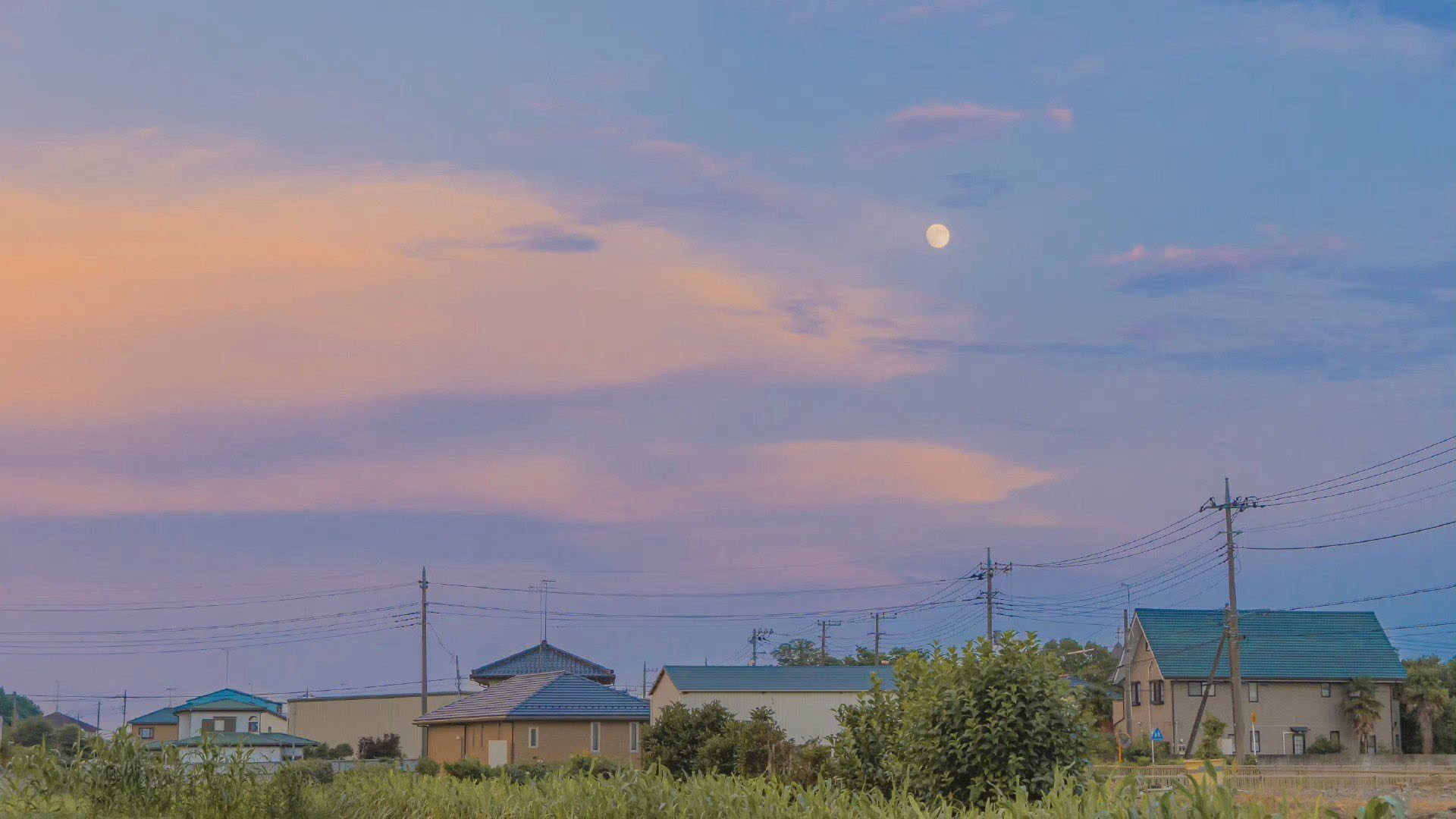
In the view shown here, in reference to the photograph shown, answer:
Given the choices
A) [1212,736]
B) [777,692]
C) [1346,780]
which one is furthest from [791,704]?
[1346,780]

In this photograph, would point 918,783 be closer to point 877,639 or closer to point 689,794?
point 689,794

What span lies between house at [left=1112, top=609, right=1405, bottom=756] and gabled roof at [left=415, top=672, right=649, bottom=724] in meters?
31.1

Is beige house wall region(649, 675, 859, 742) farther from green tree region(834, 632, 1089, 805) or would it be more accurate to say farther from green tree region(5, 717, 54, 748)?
green tree region(5, 717, 54, 748)

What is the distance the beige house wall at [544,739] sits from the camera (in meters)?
59.2

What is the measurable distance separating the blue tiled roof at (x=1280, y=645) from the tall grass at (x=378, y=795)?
6535 centimetres

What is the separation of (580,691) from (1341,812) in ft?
189

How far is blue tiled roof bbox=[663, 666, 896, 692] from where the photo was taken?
6350 cm

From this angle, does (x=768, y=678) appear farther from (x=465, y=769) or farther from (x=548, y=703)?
(x=465, y=769)

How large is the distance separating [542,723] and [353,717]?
37.1 m

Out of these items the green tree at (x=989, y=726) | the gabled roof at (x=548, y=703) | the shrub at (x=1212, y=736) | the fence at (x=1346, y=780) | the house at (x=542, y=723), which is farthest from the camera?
the shrub at (x=1212, y=736)

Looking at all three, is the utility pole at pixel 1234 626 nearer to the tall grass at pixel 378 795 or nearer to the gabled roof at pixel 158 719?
the tall grass at pixel 378 795

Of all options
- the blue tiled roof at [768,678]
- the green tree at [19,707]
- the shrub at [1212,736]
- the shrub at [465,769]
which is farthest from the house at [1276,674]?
the green tree at [19,707]

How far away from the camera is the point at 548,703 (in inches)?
2400

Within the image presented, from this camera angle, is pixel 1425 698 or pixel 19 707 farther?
pixel 19 707
